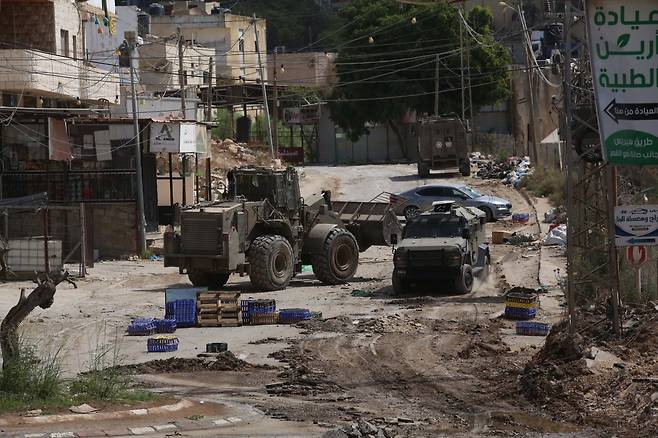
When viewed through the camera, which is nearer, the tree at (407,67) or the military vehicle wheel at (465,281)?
the military vehicle wheel at (465,281)

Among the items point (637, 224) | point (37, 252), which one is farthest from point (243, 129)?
point (637, 224)

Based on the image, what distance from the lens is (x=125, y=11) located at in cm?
5781

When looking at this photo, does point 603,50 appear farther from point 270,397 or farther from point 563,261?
point 563,261

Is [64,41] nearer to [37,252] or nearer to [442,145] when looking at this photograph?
[37,252]

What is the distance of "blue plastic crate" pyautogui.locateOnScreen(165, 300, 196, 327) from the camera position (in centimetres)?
2270

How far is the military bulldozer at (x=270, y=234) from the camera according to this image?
2647 centimetres

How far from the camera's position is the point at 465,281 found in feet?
85.9

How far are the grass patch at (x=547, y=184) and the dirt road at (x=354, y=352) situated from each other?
461 inches

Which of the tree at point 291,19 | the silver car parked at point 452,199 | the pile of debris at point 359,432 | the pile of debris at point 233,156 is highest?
the tree at point 291,19

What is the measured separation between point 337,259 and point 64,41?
18.1 meters

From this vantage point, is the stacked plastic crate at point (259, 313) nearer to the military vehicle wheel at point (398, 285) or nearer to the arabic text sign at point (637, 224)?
the military vehicle wheel at point (398, 285)

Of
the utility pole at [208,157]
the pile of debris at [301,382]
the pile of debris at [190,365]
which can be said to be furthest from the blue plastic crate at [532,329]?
the utility pole at [208,157]

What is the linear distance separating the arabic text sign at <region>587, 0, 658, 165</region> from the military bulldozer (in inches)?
461

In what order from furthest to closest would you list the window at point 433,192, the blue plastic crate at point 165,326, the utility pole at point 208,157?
the window at point 433,192 → the utility pole at point 208,157 → the blue plastic crate at point 165,326
